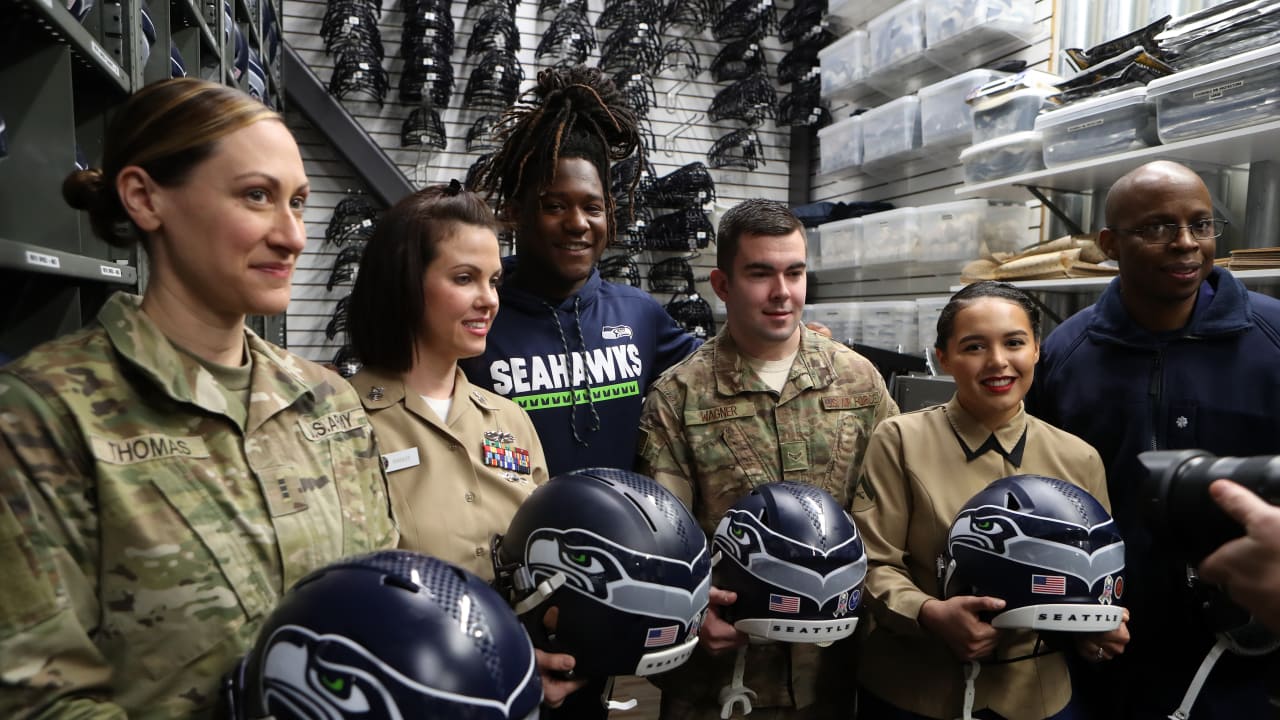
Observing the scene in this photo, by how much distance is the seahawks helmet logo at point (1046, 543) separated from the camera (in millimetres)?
A: 1660

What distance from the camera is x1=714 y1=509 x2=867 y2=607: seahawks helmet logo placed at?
167cm

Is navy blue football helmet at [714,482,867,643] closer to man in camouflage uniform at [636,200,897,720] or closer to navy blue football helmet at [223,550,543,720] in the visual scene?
man in camouflage uniform at [636,200,897,720]

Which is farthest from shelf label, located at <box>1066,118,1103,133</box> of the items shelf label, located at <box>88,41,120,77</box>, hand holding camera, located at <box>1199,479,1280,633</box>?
shelf label, located at <box>88,41,120,77</box>

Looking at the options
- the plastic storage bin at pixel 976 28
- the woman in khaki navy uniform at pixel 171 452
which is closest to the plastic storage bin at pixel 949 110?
the plastic storage bin at pixel 976 28

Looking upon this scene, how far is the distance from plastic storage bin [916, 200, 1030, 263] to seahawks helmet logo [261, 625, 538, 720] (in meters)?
4.04

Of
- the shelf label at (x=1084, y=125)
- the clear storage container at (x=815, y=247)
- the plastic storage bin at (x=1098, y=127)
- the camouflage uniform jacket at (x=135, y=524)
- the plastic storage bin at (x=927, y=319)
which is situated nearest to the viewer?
the camouflage uniform jacket at (x=135, y=524)

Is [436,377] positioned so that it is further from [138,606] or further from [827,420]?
[827,420]

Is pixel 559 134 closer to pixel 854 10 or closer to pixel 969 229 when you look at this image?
pixel 969 229

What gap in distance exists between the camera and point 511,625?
113 centimetres

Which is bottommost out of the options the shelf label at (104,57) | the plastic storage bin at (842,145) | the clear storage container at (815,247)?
the clear storage container at (815,247)

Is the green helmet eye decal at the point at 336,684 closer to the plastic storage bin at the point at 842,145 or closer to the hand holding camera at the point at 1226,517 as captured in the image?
the hand holding camera at the point at 1226,517

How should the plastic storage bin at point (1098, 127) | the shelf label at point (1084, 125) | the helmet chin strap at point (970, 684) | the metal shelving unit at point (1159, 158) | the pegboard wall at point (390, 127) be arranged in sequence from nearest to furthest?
the helmet chin strap at point (970, 684) → the metal shelving unit at point (1159, 158) → the plastic storage bin at point (1098, 127) → the shelf label at point (1084, 125) → the pegboard wall at point (390, 127)

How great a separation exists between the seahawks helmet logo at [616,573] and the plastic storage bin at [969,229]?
3.47 meters

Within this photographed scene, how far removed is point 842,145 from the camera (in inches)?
221
